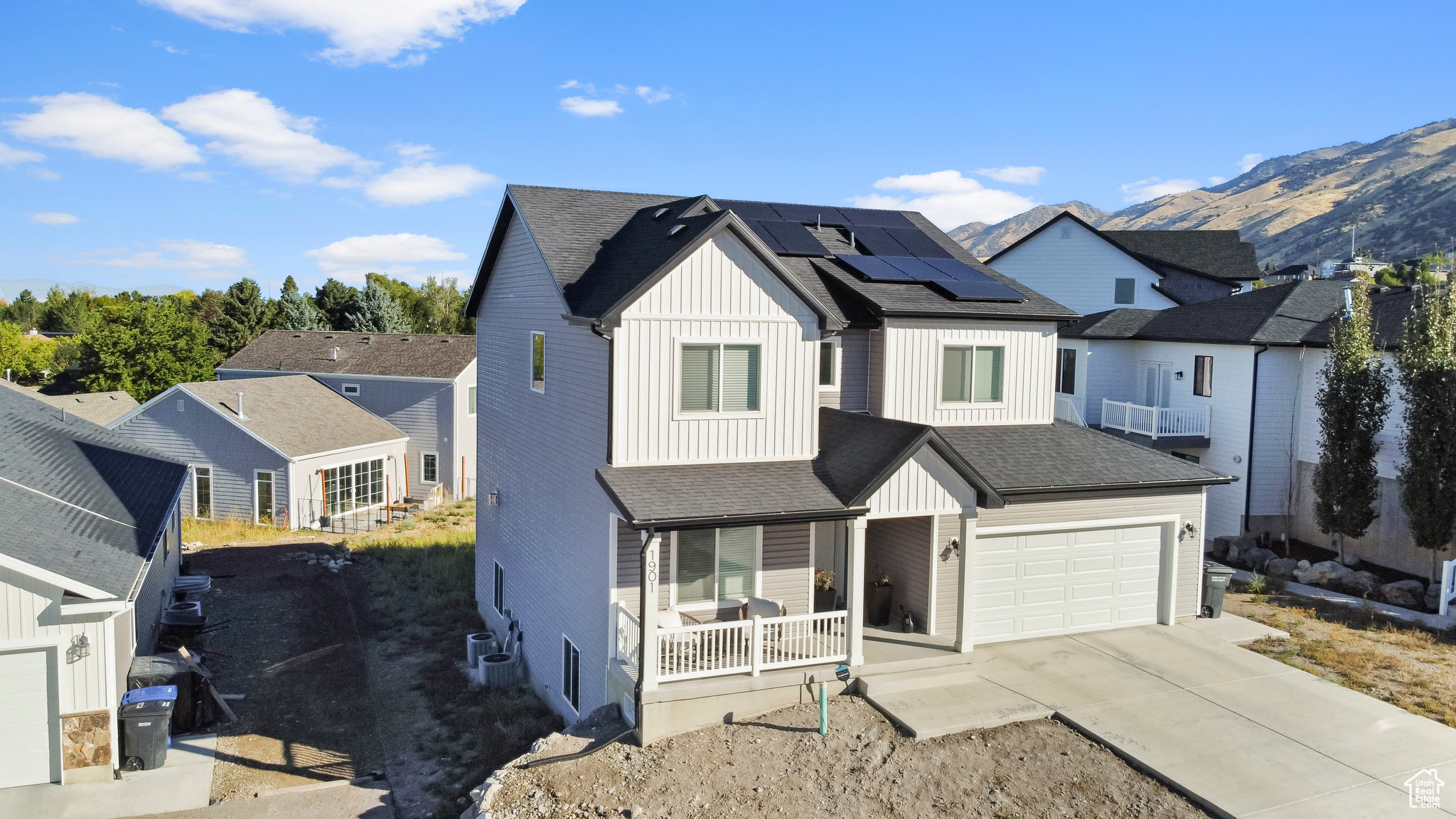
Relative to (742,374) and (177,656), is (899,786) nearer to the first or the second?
(742,374)

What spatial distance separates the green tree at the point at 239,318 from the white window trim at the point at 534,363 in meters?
51.8

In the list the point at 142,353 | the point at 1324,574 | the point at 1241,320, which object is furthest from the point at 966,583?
the point at 142,353

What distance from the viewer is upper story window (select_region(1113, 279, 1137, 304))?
34781 millimetres

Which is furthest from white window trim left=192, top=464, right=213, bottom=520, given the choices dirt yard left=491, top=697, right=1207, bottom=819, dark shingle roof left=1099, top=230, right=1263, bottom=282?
dark shingle roof left=1099, top=230, right=1263, bottom=282

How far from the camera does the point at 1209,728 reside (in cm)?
1212

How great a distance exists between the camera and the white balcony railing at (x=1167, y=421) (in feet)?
85.0

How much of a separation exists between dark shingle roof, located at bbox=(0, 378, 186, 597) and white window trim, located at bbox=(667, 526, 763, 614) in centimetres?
771

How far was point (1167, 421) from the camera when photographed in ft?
86.1

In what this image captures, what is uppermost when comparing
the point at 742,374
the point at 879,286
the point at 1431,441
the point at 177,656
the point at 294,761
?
the point at 879,286

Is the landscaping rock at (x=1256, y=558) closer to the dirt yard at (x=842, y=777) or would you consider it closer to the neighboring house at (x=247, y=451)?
the dirt yard at (x=842, y=777)

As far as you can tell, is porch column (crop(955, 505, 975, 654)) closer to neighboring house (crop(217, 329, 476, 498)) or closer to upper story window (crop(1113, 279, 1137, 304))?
upper story window (crop(1113, 279, 1137, 304))

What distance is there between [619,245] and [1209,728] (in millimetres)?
11845

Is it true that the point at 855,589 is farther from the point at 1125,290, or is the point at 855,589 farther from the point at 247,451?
the point at 247,451

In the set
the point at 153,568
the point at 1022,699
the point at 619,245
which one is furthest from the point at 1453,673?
the point at 153,568
